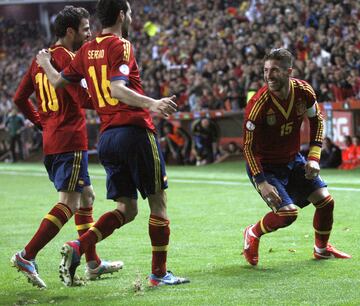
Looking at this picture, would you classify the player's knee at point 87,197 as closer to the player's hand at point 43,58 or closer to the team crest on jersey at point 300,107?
the player's hand at point 43,58

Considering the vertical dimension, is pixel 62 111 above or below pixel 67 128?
above

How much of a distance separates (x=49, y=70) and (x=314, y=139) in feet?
7.84

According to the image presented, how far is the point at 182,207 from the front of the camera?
1345cm

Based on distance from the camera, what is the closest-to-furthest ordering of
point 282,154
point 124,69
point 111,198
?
1. point 124,69
2. point 111,198
3. point 282,154

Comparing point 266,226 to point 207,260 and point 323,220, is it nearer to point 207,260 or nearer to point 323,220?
point 323,220

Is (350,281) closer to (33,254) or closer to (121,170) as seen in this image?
(121,170)

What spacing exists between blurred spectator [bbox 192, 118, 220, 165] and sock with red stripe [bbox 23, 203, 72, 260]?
17611 millimetres

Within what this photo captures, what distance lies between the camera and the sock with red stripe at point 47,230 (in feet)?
22.9

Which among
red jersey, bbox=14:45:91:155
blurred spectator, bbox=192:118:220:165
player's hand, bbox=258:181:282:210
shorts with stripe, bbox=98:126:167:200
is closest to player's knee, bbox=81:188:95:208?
red jersey, bbox=14:45:91:155

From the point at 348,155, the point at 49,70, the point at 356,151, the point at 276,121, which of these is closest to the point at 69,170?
the point at 49,70

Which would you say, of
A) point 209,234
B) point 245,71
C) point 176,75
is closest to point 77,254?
point 209,234

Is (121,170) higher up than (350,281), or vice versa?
(121,170)

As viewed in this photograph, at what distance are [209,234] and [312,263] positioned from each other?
2.48 meters

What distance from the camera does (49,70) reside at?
701cm
